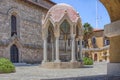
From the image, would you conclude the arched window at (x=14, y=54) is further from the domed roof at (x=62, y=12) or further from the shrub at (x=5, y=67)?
the shrub at (x=5, y=67)

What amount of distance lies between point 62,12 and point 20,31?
10194 mm

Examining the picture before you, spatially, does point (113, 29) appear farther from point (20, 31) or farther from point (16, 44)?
point (20, 31)

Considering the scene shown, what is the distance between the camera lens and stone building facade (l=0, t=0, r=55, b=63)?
27.0m

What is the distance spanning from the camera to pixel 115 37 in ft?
21.0

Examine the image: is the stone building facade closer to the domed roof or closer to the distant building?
the domed roof

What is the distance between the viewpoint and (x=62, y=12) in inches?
818

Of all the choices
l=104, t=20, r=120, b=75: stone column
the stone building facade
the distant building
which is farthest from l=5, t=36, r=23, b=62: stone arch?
the distant building

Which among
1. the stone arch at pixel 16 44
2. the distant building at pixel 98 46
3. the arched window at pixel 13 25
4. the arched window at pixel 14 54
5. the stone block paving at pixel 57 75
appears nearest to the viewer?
the stone block paving at pixel 57 75

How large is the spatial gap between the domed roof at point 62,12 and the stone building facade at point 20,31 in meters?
8.01

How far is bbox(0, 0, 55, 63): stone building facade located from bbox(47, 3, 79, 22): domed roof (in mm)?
8009

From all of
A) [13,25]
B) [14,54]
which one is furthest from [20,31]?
[14,54]

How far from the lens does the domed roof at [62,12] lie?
2053 centimetres

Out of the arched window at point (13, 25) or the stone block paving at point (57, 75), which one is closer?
the stone block paving at point (57, 75)

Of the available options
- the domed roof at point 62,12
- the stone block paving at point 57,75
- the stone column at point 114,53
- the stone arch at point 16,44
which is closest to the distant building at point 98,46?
the stone arch at point 16,44
